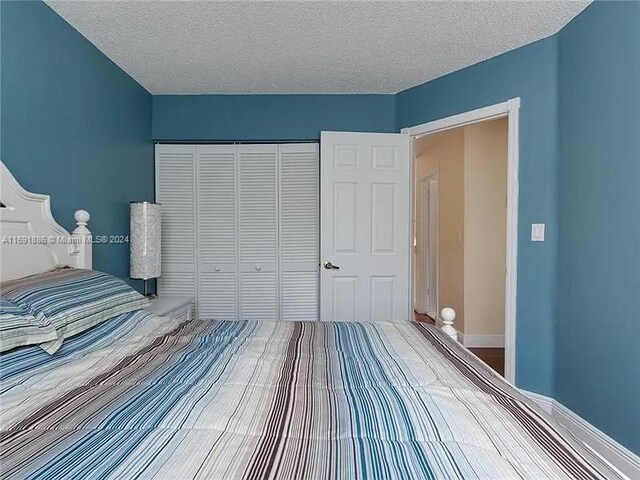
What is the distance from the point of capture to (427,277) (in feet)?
17.9

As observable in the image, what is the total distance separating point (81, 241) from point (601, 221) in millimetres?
2834

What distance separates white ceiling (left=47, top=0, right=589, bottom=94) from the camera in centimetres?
205

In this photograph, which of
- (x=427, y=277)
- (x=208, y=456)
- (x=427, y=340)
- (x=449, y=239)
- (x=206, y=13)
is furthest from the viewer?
(x=427, y=277)

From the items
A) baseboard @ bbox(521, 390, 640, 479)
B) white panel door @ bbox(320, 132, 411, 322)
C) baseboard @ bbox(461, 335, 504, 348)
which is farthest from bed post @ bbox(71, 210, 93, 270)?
baseboard @ bbox(461, 335, 504, 348)

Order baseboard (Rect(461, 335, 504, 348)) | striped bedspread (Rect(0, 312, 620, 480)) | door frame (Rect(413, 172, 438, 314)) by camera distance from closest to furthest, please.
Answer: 1. striped bedspread (Rect(0, 312, 620, 480))
2. baseboard (Rect(461, 335, 504, 348))
3. door frame (Rect(413, 172, 438, 314))

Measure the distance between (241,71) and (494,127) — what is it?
104 inches

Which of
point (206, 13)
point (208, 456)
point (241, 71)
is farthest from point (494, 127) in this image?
point (208, 456)

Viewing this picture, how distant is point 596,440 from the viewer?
196 centimetres

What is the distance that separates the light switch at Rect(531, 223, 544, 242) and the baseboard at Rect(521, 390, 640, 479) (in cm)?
101

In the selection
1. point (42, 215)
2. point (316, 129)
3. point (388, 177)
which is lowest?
point (42, 215)

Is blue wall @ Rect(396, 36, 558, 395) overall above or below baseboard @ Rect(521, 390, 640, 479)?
above

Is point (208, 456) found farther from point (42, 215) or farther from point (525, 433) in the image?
point (42, 215)

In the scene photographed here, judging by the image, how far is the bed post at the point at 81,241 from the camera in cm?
212

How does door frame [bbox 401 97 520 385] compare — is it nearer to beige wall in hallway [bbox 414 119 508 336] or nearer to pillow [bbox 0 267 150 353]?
beige wall in hallway [bbox 414 119 508 336]
